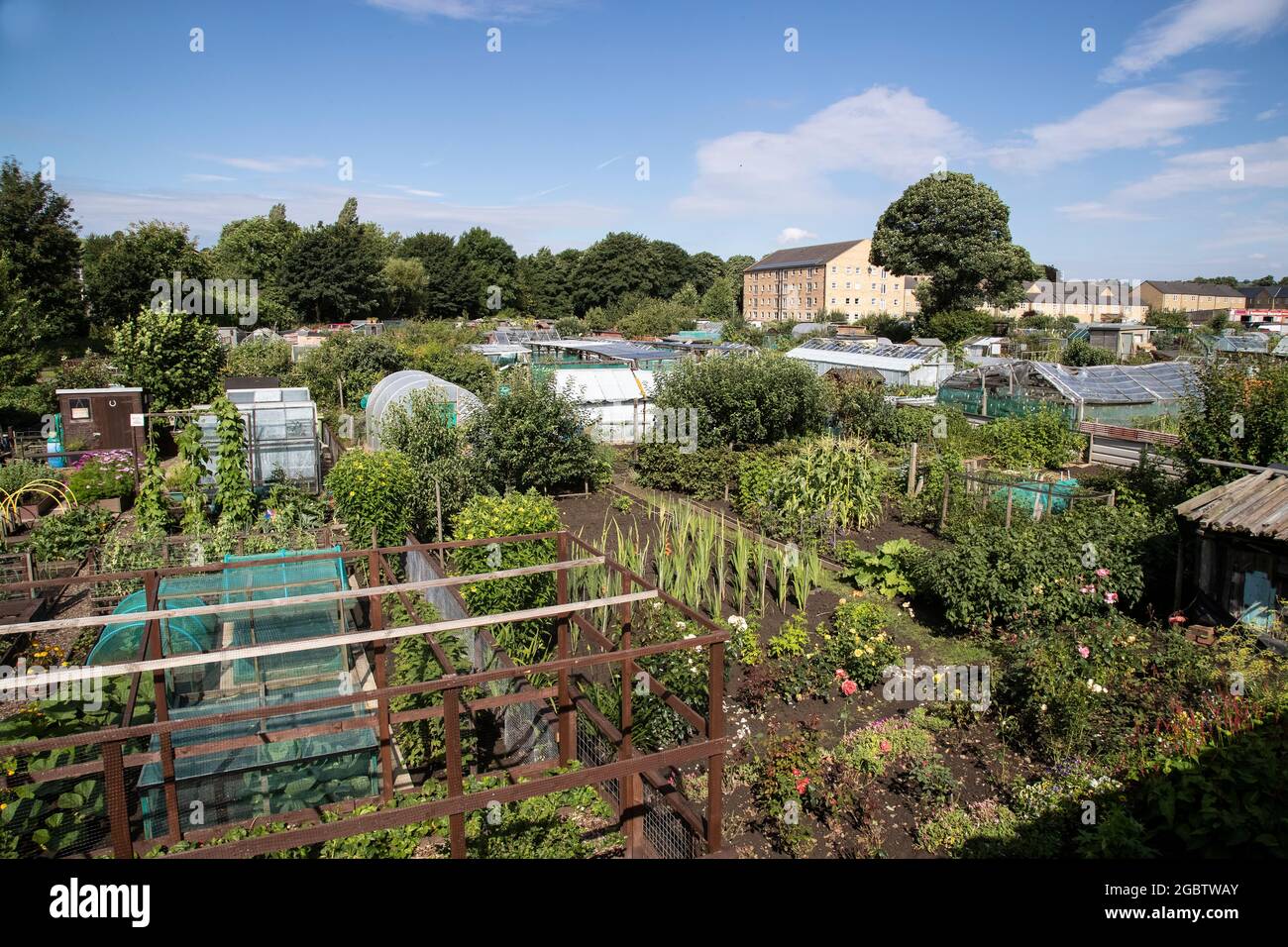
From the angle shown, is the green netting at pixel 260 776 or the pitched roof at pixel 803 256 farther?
the pitched roof at pixel 803 256

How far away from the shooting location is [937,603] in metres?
10.1

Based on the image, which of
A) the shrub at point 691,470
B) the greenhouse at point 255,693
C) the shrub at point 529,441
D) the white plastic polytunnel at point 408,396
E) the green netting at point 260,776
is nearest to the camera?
the green netting at point 260,776

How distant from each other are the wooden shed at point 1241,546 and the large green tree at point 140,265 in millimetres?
32390

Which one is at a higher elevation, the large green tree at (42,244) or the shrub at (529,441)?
the large green tree at (42,244)

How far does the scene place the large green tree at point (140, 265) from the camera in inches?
1201

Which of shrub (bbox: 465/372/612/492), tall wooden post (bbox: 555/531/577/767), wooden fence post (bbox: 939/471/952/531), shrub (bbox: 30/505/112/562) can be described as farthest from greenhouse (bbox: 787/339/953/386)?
tall wooden post (bbox: 555/531/577/767)

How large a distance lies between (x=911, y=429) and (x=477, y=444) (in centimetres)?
983

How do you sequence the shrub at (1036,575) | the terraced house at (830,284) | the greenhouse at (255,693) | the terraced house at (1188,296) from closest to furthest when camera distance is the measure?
1. the greenhouse at (255,693)
2. the shrub at (1036,575)
3. the terraced house at (830,284)
4. the terraced house at (1188,296)

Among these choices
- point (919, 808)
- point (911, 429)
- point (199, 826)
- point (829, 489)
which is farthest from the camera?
point (911, 429)

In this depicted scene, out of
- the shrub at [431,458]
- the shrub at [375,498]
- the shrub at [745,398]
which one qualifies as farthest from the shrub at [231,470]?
the shrub at [745,398]

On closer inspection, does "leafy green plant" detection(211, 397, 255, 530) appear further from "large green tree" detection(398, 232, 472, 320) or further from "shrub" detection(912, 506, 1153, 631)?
"large green tree" detection(398, 232, 472, 320)

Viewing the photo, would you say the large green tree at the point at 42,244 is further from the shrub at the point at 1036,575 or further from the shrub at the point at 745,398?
the shrub at the point at 1036,575
